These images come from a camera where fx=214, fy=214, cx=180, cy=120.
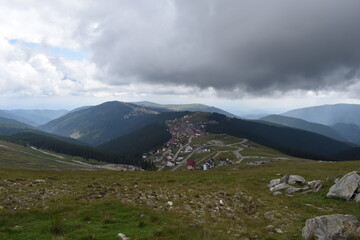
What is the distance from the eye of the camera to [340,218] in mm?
11000

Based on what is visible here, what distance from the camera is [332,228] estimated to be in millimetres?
10445

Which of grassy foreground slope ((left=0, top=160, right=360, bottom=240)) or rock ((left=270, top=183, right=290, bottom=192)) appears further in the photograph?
rock ((left=270, top=183, right=290, bottom=192))

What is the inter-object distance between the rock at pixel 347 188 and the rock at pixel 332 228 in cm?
1181

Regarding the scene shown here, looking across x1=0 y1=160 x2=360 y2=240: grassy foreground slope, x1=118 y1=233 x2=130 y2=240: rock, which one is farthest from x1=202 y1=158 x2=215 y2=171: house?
x1=118 y1=233 x2=130 y2=240: rock

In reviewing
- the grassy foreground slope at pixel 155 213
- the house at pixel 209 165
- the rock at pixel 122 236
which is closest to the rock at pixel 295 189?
the grassy foreground slope at pixel 155 213

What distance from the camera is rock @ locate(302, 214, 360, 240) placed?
9.97 metres

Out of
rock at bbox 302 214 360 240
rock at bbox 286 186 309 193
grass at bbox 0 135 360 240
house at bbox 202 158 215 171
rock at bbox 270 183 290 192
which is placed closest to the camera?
rock at bbox 302 214 360 240

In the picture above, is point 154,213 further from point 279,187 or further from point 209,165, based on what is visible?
point 209,165

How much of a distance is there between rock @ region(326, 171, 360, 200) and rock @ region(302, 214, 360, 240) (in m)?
11.8

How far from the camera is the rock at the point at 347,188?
20.5 meters

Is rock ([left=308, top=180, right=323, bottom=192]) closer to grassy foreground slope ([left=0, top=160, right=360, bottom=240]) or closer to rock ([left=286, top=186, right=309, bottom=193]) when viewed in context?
rock ([left=286, top=186, right=309, bottom=193])

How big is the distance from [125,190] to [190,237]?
1416 cm

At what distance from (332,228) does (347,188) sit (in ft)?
46.1

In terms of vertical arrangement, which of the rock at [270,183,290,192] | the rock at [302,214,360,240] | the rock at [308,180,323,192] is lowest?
the rock at [270,183,290,192]
